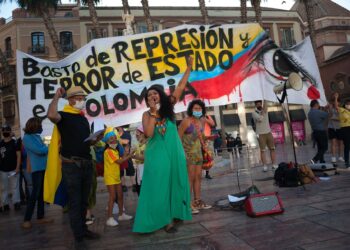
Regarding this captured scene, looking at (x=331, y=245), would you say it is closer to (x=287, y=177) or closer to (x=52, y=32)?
(x=287, y=177)

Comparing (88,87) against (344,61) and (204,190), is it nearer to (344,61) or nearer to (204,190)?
(204,190)

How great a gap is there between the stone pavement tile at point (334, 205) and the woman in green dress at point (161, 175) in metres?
1.67

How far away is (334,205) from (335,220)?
27.7 inches

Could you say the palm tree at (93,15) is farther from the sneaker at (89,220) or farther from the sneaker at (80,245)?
the sneaker at (80,245)

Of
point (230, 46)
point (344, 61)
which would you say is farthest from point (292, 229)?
point (344, 61)

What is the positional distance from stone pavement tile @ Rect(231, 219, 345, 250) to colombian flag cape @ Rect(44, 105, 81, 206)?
2052 mm

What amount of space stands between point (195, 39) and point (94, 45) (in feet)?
6.43

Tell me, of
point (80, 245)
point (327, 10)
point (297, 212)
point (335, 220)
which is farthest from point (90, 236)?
point (327, 10)

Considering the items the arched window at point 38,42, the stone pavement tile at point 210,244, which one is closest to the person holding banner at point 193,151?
the stone pavement tile at point 210,244

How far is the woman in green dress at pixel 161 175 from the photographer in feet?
12.1

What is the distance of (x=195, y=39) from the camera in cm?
671

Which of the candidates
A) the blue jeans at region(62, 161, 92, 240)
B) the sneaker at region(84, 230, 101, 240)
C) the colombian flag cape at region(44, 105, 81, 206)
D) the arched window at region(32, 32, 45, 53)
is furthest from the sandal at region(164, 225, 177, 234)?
the arched window at region(32, 32, 45, 53)

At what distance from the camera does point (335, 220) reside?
11.6ft

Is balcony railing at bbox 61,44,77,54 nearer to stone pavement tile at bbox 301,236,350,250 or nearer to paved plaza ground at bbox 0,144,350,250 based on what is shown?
paved plaza ground at bbox 0,144,350,250
